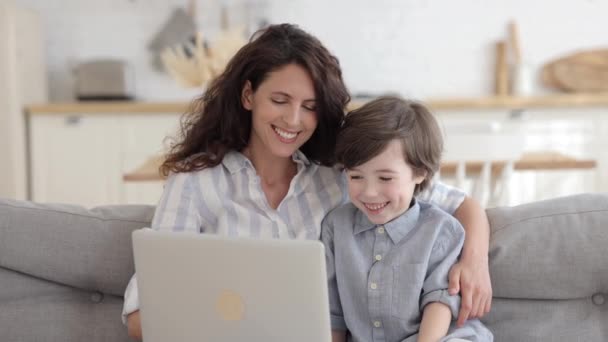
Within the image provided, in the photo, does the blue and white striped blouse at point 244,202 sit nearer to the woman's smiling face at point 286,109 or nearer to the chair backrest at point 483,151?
the woman's smiling face at point 286,109

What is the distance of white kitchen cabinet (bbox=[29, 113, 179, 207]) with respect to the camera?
12.8 ft

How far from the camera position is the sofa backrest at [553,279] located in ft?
4.58

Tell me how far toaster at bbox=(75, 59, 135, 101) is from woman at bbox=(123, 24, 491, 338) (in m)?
2.62

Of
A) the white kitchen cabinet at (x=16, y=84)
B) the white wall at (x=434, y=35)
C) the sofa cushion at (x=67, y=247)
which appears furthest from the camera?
the white wall at (x=434, y=35)

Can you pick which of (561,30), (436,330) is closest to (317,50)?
(436,330)

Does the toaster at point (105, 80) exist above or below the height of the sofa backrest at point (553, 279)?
above

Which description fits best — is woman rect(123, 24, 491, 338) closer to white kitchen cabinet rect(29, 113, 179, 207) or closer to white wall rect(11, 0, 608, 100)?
white kitchen cabinet rect(29, 113, 179, 207)

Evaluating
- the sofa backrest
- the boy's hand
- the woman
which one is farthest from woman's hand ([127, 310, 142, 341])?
the sofa backrest

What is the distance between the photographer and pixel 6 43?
3799 millimetres

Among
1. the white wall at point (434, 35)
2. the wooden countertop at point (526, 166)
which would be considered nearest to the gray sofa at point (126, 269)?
the wooden countertop at point (526, 166)

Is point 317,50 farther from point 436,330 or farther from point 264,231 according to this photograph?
point 436,330

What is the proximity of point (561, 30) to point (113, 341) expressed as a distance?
11.6ft

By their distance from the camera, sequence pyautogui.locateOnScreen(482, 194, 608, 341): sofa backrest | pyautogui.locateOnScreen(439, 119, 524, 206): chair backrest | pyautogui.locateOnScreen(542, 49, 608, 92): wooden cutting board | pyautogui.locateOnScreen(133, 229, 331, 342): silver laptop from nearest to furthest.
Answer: pyautogui.locateOnScreen(133, 229, 331, 342): silver laptop
pyautogui.locateOnScreen(482, 194, 608, 341): sofa backrest
pyautogui.locateOnScreen(439, 119, 524, 206): chair backrest
pyautogui.locateOnScreen(542, 49, 608, 92): wooden cutting board

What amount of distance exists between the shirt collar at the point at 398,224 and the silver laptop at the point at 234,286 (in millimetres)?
346
